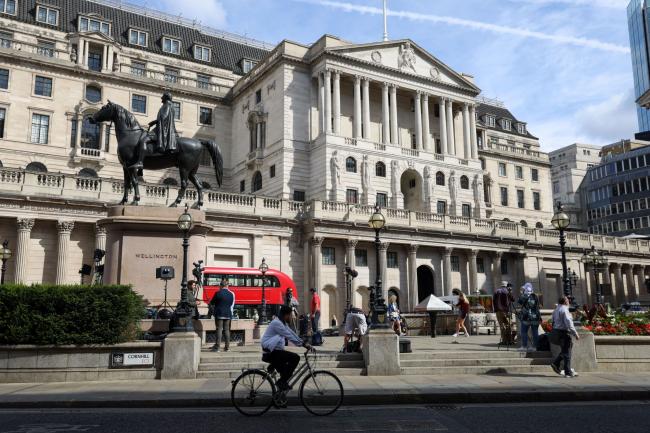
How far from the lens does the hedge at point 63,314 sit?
15.0m

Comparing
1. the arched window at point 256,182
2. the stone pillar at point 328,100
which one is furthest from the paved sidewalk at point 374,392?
the arched window at point 256,182

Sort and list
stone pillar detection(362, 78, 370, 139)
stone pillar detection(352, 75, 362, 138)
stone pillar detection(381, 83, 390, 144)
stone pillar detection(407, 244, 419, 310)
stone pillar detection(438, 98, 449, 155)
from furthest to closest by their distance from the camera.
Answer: stone pillar detection(438, 98, 449, 155), stone pillar detection(381, 83, 390, 144), stone pillar detection(362, 78, 370, 139), stone pillar detection(352, 75, 362, 138), stone pillar detection(407, 244, 419, 310)

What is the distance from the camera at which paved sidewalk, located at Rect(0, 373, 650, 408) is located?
12.4 meters

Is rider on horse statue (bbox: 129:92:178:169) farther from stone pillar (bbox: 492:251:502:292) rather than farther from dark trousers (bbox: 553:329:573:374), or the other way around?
stone pillar (bbox: 492:251:502:292)

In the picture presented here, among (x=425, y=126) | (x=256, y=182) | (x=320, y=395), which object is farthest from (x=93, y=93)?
(x=320, y=395)

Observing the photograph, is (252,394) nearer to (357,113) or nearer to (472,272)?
(472,272)

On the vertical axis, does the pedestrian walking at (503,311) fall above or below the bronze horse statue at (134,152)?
below

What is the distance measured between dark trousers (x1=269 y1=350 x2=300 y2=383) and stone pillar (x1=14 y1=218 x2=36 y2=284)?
102ft

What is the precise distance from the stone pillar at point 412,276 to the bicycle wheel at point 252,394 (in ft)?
131

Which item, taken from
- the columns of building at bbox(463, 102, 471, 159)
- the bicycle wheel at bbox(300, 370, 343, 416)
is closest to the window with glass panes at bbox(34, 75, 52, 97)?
the columns of building at bbox(463, 102, 471, 159)

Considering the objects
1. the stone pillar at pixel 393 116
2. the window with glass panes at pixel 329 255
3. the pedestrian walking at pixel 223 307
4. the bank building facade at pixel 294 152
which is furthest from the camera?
the stone pillar at pixel 393 116

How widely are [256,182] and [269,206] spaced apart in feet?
48.4

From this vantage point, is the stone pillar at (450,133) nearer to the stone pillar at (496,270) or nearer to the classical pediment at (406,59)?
the classical pediment at (406,59)

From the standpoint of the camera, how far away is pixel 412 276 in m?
50.2
